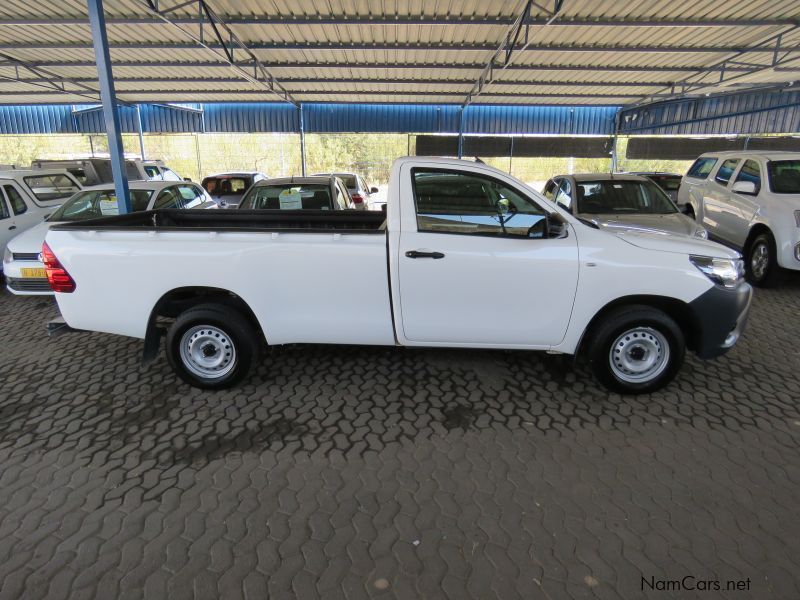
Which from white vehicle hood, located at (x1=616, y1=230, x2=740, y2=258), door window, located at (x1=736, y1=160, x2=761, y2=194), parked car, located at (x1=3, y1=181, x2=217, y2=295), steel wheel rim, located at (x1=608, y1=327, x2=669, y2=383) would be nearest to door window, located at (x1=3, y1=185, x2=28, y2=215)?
parked car, located at (x1=3, y1=181, x2=217, y2=295)

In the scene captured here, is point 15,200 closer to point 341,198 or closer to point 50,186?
point 50,186

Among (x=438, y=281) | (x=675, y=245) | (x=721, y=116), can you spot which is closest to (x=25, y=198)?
(x=438, y=281)

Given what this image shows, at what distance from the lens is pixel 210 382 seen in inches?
171

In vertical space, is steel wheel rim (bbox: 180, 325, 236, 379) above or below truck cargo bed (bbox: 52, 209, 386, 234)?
below

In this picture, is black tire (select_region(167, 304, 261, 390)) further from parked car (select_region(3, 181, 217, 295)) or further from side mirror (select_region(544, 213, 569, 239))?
parked car (select_region(3, 181, 217, 295))

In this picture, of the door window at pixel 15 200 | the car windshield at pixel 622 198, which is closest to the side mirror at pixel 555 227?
the car windshield at pixel 622 198

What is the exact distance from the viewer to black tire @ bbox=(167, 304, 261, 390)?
163 inches

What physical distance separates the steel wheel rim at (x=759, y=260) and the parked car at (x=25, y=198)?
11.7 metres

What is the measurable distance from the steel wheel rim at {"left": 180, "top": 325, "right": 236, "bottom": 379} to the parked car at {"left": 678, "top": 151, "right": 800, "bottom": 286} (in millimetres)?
7688

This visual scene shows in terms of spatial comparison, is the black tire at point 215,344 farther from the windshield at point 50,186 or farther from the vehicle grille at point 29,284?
the windshield at point 50,186

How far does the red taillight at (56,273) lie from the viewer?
409 cm

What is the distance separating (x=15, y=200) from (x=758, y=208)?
39.0ft

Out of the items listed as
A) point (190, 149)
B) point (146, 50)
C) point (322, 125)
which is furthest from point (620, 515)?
point (190, 149)

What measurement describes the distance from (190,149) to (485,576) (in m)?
26.8
